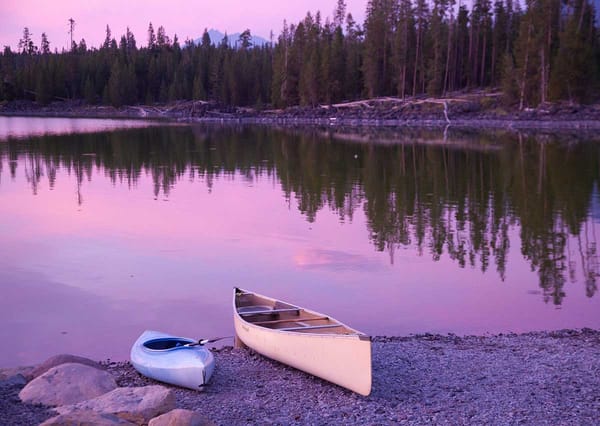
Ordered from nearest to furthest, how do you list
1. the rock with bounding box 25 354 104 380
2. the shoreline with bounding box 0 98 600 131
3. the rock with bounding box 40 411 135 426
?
the rock with bounding box 40 411 135 426 < the rock with bounding box 25 354 104 380 < the shoreline with bounding box 0 98 600 131

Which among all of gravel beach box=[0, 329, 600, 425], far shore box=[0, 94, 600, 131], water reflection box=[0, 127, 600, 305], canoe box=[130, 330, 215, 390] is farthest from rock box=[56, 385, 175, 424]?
far shore box=[0, 94, 600, 131]

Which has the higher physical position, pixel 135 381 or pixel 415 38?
pixel 415 38

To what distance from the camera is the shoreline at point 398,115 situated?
69.1 meters

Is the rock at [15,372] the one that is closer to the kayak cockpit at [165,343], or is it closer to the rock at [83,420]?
the kayak cockpit at [165,343]

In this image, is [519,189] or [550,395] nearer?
[550,395]

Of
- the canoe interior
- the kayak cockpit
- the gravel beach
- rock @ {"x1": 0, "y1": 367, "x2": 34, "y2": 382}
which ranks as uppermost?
the canoe interior

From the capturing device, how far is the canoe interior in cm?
964

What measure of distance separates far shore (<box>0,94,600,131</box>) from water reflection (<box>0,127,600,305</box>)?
13.9m

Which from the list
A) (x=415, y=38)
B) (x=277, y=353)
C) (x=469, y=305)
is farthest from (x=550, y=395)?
(x=415, y=38)

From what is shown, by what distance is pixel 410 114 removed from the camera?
82.2 m

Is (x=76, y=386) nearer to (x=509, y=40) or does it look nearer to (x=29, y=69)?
(x=509, y=40)

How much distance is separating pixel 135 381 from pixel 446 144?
43.8 metres

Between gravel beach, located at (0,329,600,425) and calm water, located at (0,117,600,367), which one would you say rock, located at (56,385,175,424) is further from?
calm water, located at (0,117,600,367)

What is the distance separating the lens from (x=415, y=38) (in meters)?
92.0
